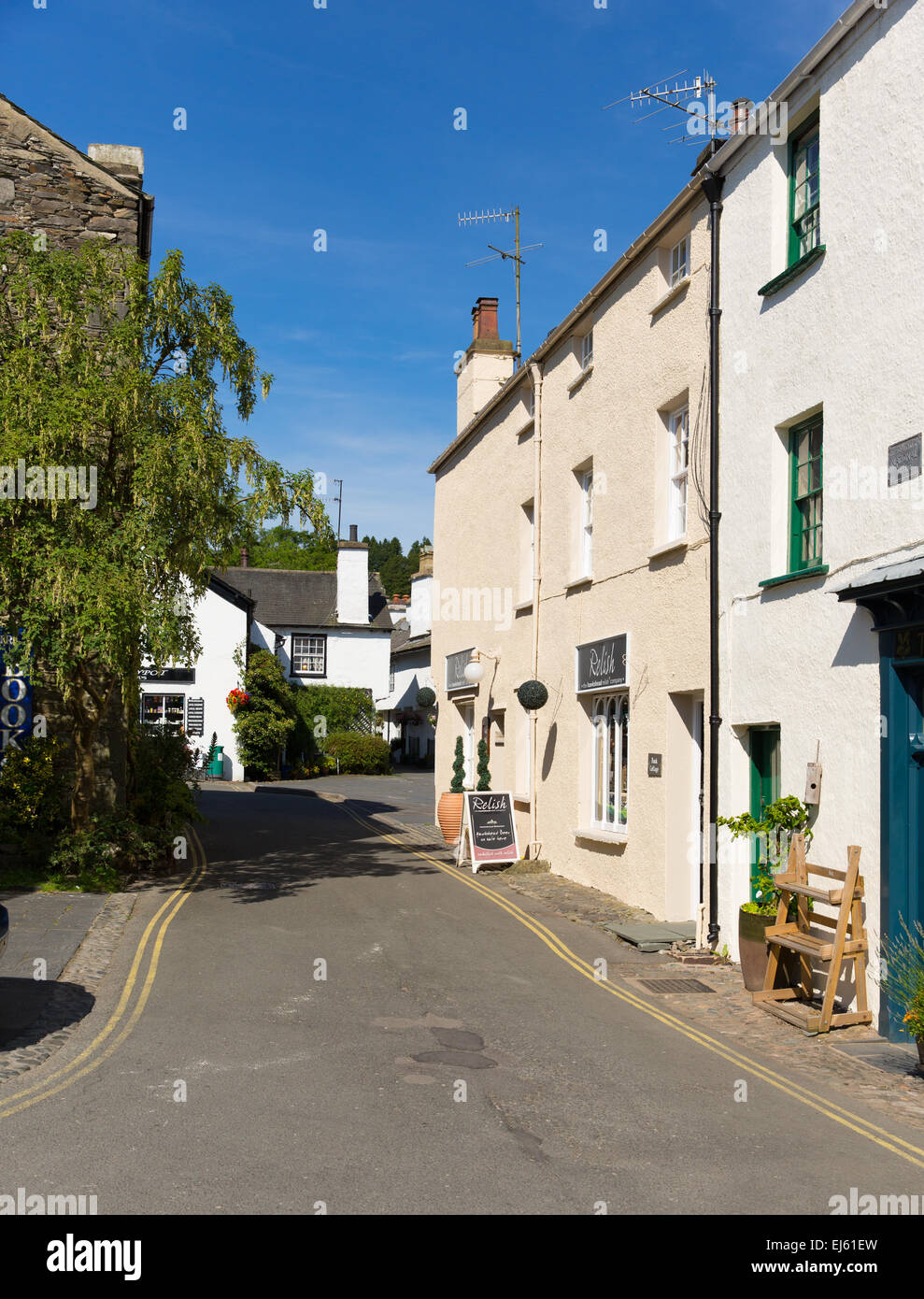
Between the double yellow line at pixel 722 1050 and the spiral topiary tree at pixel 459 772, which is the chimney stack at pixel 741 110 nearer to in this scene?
the double yellow line at pixel 722 1050

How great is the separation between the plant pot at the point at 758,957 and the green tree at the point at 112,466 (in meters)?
6.83

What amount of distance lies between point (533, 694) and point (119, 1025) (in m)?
10.2

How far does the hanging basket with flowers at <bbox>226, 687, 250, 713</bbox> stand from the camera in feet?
129

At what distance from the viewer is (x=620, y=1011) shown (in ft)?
30.9

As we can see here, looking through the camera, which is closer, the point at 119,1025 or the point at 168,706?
the point at 119,1025

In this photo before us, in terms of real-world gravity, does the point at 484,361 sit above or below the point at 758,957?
above

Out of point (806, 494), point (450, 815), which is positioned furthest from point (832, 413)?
point (450, 815)

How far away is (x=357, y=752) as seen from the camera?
44438 mm

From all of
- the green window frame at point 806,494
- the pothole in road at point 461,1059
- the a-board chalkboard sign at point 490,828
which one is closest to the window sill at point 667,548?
the green window frame at point 806,494

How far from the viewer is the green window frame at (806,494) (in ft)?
34.5

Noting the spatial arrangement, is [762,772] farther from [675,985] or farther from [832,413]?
[832,413]
